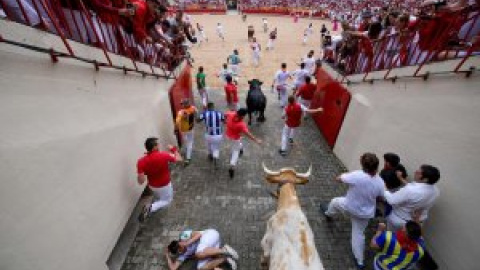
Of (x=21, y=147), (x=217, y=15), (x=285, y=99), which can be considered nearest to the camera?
(x=21, y=147)

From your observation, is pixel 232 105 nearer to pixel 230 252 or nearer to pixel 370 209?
pixel 230 252

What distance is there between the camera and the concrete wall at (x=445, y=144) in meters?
3.97

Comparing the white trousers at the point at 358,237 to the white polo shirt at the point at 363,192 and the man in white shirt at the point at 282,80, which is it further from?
the man in white shirt at the point at 282,80

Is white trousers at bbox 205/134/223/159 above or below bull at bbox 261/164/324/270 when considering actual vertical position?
below

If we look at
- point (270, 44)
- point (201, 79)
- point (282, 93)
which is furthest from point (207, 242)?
point (270, 44)

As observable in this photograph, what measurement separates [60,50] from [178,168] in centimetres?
459

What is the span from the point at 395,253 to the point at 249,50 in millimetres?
20727

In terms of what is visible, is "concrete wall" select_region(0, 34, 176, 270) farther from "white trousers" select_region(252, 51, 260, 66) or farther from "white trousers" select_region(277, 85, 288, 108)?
"white trousers" select_region(252, 51, 260, 66)

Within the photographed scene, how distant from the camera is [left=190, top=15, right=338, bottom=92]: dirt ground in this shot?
54.9 feet

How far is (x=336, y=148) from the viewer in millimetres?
8508

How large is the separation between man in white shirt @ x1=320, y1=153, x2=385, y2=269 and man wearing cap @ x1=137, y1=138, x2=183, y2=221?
3.28m

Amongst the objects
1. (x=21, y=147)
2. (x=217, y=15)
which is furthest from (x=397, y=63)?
(x=217, y=15)

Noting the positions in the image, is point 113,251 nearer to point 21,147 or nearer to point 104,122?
point 104,122

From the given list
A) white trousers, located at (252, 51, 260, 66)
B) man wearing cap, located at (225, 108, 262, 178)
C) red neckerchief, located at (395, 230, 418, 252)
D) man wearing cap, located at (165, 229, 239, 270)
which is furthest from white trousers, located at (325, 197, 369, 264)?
white trousers, located at (252, 51, 260, 66)
